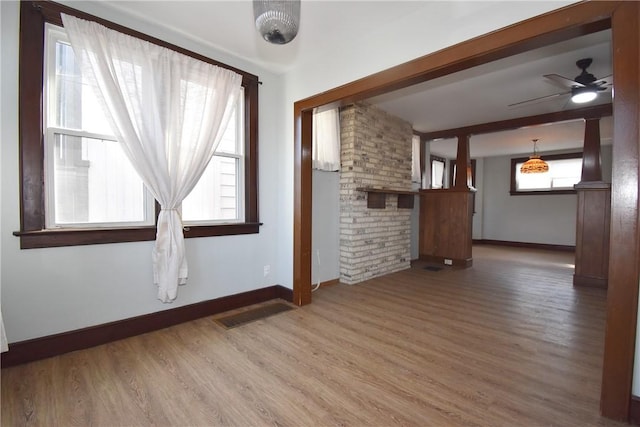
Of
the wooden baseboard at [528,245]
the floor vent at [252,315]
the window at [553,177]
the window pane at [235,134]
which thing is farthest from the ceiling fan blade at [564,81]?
the wooden baseboard at [528,245]

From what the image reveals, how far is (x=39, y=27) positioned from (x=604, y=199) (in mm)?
6671

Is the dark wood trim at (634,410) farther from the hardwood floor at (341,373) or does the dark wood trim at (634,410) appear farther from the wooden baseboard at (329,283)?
the wooden baseboard at (329,283)

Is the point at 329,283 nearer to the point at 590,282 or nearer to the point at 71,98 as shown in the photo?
the point at 71,98

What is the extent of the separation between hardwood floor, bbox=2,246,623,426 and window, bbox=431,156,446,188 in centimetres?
521

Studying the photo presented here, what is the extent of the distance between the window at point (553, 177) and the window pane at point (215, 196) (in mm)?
8542

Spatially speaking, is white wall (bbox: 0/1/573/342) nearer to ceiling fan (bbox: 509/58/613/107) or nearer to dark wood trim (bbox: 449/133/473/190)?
→ ceiling fan (bbox: 509/58/613/107)

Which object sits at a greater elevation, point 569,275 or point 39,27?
point 39,27

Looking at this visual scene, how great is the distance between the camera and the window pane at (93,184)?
224cm

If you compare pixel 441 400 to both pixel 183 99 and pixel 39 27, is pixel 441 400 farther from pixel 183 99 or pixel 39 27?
pixel 39 27

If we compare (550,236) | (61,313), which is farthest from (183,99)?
(550,236)

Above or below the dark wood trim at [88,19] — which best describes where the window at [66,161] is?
below

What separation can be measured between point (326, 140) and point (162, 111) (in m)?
2.19

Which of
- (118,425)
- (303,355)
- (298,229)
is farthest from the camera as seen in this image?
(298,229)

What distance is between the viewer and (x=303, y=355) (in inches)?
88.2
